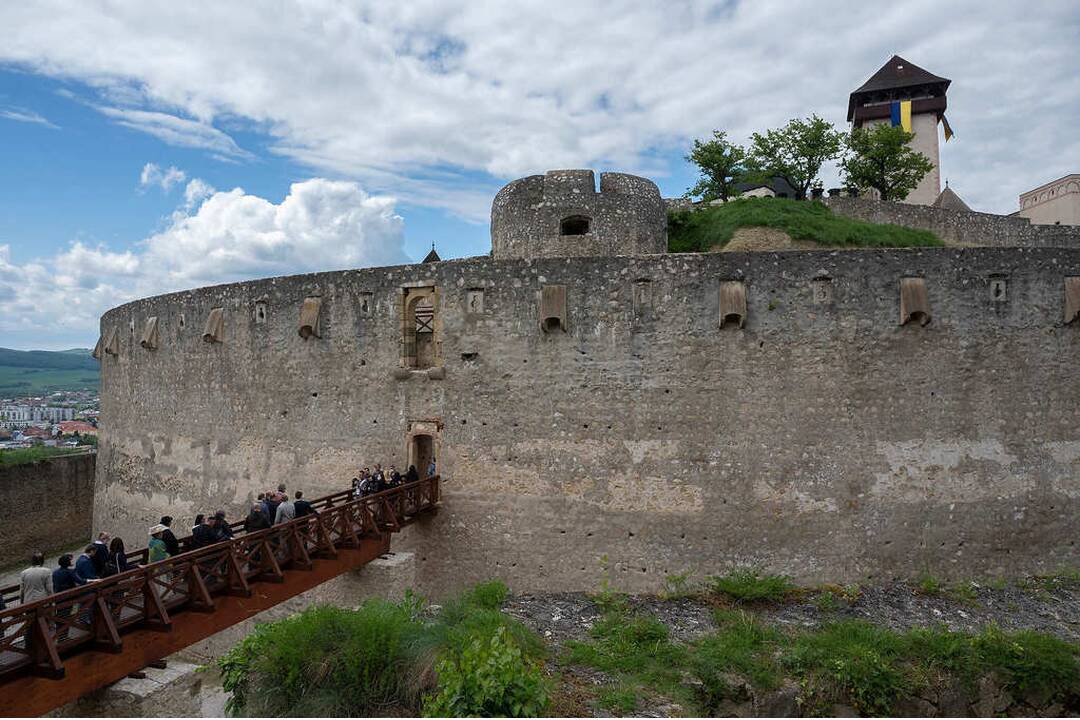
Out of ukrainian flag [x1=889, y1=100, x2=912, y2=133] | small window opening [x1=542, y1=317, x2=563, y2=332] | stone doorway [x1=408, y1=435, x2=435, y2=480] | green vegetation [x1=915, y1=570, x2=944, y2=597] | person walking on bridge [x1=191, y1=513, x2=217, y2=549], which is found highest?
ukrainian flag [x1=889, y1=100, x2=912, y2=133]

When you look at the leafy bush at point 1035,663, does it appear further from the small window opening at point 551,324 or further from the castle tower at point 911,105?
the castle tower at point 911,105

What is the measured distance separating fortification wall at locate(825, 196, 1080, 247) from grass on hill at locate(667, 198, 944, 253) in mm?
731

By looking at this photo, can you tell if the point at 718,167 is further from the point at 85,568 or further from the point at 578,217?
the point at 85,568

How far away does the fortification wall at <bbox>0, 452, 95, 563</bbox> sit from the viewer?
21.2 m

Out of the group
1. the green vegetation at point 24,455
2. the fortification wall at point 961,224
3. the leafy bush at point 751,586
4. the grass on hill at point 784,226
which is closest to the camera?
the leafy bush at point 751,586

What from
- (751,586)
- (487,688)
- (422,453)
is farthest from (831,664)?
(422,453)

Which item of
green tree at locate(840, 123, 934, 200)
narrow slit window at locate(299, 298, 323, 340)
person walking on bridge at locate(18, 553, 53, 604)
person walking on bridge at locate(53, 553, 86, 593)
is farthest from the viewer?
green tree at locate(840, 123, 934, 200)

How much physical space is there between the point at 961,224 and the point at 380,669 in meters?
22.0

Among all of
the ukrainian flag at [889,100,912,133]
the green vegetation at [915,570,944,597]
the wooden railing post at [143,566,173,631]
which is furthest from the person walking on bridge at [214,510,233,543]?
the ukrainian flag at [889,100,912,133]

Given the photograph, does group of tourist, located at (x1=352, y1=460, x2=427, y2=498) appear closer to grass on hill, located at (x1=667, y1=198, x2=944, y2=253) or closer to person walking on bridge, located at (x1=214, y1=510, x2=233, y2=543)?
person walking on bridge, located at (x1=214, y1=510, x2=233, y2=543)

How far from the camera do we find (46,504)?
22.4m

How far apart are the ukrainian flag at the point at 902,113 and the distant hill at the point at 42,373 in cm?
13949

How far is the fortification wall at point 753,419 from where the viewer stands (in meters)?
12.0

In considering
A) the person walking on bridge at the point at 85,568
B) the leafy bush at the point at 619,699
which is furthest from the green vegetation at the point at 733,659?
the person walking on bridge at the point at 85,568
